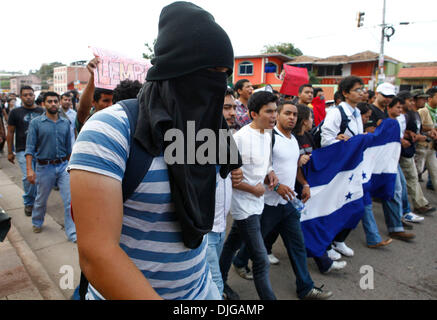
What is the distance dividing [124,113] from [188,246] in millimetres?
553

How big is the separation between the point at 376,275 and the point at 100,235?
12.3ft

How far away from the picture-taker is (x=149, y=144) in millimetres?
1056

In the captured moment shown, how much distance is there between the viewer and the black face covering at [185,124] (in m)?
1.08

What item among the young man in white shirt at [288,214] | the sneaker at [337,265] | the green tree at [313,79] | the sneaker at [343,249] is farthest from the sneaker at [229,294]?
the green tree at [313,79]

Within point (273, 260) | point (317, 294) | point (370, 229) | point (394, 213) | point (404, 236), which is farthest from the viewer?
point (394, 213)

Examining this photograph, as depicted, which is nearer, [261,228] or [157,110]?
[157,110]

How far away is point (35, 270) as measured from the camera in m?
3.53

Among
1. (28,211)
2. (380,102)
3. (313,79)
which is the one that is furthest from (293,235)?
(313,79)

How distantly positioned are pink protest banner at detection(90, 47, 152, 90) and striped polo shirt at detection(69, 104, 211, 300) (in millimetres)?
2715
